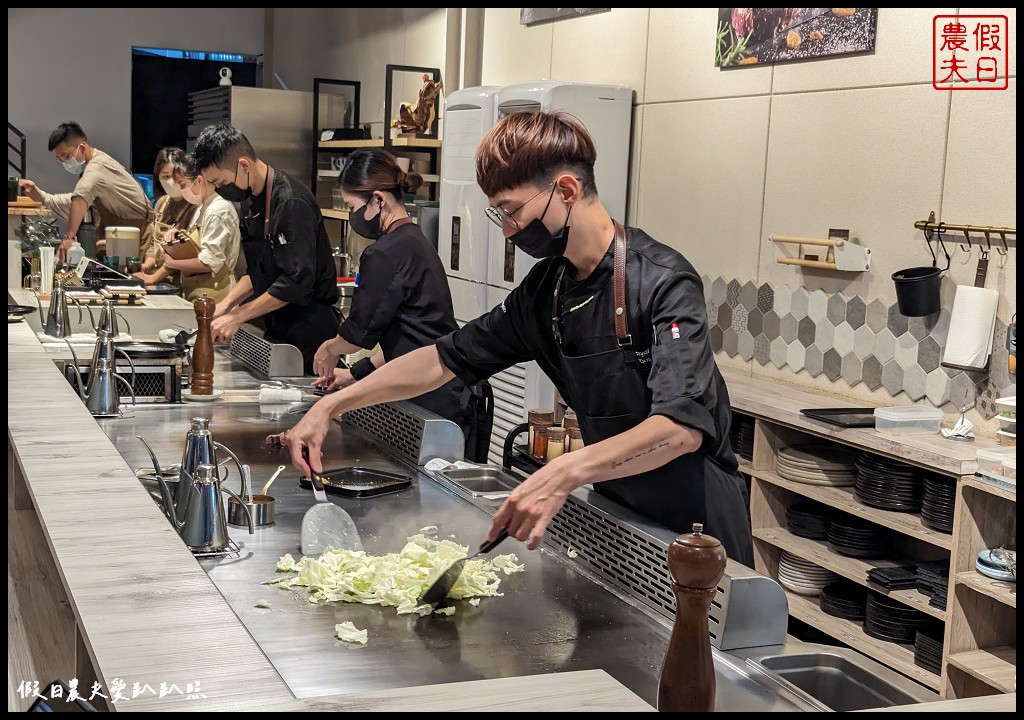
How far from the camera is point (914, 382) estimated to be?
154 inches

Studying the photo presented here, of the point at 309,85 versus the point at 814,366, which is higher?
the point at 309,85

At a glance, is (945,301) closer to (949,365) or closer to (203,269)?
(949,365)

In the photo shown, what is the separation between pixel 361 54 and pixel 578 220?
7232 millimetres

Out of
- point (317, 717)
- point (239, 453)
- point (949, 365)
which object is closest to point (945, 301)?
point (949, 365)

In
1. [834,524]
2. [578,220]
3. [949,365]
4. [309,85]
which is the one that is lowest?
[834,524]

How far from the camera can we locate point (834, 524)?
3762 millimetres

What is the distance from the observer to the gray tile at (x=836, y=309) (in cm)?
424

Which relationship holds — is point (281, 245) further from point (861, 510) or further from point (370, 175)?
point (861, 510)

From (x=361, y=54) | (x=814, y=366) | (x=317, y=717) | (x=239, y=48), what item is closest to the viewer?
(x=317, y=717)

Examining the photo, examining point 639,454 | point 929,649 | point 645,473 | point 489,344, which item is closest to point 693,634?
point 639,454

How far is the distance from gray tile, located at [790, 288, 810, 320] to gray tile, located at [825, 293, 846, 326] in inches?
4.9

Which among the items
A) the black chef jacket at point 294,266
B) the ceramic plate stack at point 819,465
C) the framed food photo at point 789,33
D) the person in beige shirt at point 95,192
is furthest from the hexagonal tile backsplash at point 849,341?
the person in beige shirt at point 95,192

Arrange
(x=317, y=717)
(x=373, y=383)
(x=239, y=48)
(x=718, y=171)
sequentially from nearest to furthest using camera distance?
1. (x=317, y=717)
2. (x=373, y=383)
3. (x=718, y=171)
4. (x=239, y=48)

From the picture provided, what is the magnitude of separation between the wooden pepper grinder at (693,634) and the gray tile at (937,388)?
2.72 m
